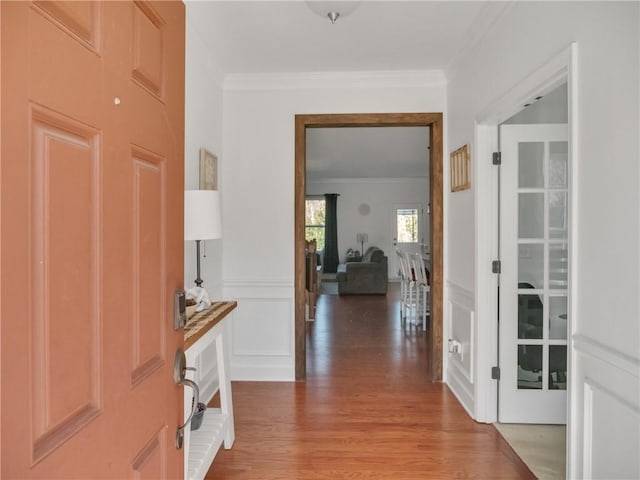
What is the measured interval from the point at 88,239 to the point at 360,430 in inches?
90.5

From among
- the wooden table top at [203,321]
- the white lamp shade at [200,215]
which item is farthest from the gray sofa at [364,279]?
the white lamp shade at [200,215]

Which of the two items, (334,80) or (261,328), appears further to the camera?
(261,328)

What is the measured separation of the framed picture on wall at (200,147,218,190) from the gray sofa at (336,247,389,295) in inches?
196

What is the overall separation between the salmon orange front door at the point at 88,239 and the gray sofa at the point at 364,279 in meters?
6.84

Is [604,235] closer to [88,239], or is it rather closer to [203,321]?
[88,239]

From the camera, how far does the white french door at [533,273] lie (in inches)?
98.2

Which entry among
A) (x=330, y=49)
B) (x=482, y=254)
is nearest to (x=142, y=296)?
(x=482, y=254)

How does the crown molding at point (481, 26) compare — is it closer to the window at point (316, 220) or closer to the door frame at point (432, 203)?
the door frame at point (432, 203)

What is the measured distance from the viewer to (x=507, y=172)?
2.56 metres

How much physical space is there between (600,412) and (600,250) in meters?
0.59

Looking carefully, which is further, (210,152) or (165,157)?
(210,152)

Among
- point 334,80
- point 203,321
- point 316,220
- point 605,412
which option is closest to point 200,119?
point 334,80

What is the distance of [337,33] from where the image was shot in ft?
8.62

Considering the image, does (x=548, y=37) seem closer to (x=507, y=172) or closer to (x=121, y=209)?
(x=507, y=172)
